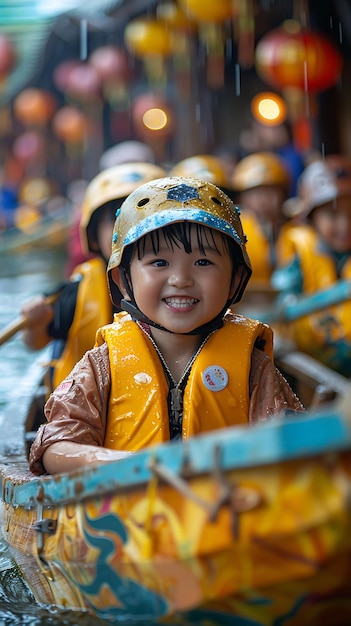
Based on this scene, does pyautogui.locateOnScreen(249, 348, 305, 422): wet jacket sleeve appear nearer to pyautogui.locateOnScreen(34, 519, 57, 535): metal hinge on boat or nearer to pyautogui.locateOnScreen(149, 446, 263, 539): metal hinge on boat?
pyautogui.locateOnScreen(34, 519, 57, 535): metal hinge on boat

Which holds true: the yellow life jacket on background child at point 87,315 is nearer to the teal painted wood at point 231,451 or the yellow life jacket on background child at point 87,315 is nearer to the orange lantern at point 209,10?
the teal painted wood at point 231,451

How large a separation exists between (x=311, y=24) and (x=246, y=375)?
7888 mm

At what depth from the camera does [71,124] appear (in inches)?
755

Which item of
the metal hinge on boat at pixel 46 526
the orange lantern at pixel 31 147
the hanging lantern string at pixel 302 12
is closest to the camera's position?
the metal hinge on boat at pixel 46 526

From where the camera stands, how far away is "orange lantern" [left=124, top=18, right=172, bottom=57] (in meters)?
11.1

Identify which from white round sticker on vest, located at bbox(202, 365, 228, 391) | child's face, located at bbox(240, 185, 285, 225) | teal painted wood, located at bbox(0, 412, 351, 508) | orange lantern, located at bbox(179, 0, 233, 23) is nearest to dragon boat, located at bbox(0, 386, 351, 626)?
teal painted wood, located at bbox(0, 412, 351, 508)

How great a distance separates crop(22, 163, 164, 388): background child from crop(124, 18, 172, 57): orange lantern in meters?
6.84

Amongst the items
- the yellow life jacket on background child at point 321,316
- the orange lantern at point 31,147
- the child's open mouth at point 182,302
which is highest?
the orange lantern at point 31,147

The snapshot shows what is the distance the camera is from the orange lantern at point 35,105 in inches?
761

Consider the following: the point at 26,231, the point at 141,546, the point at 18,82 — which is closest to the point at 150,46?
the point at 26,231

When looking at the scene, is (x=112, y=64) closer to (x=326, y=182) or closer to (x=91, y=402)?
(x=326, y=182)

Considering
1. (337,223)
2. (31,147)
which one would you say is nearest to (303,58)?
(337,223)

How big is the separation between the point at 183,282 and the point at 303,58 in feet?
21.8

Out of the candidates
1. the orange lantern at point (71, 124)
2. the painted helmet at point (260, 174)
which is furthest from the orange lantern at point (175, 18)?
the orange lantern at point (71, 124)
